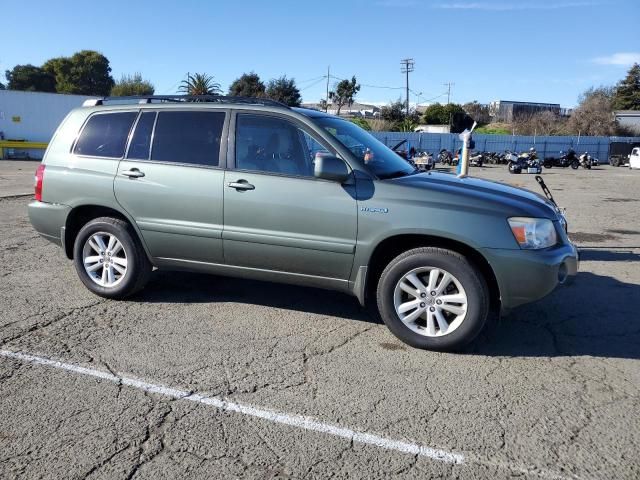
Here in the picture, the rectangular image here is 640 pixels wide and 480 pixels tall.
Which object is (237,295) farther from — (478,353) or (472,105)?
(472,105)

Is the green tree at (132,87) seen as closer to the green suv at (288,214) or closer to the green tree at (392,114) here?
the green tree at (392,114)

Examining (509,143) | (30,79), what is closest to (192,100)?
(509,143)

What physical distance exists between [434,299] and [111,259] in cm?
309

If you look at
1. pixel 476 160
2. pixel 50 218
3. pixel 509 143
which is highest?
pixel 509 143

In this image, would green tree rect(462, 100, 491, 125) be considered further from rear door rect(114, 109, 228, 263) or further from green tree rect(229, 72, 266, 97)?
rear door rect(114, 109, 228, 263)

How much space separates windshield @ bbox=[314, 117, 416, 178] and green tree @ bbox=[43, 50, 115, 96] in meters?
68.7

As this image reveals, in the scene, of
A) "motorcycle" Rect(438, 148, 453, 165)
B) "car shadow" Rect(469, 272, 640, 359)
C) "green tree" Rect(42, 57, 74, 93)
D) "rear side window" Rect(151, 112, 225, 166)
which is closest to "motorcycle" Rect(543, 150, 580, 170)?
"motorcycle" Rect(438, 148, 453, 165)

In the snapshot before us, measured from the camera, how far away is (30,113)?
108ft

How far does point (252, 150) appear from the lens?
16.0 feet

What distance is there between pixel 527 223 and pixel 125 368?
310 cm

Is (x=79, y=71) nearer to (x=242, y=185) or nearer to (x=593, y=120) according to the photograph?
(x=593, y=120)

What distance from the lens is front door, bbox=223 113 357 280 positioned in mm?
4469

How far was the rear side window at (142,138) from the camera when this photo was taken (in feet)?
17.2

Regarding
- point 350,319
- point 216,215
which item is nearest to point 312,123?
point 216,215
